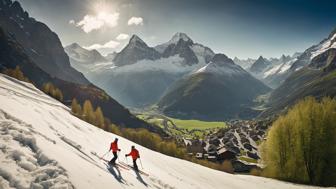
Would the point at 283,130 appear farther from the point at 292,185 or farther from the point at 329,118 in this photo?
the point at 292,185

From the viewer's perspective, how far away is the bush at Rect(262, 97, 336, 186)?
61.1 metres

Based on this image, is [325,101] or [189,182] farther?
[325,101]

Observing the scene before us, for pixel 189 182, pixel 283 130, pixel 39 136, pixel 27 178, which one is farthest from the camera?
pixel 283 130

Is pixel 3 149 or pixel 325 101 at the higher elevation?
pixel 325 101

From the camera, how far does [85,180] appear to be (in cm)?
1906

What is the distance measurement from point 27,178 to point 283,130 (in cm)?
5830

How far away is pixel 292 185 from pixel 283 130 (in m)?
13.7

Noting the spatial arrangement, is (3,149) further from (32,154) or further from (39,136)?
(39,136)

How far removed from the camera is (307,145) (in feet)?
203

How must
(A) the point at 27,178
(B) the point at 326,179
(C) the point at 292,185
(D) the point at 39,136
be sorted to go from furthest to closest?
(B) the point at 326,179 → (C) the point at 292,185 → (D) the point at 39,136 → (A) the point at 27,178

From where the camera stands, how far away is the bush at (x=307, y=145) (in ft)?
200

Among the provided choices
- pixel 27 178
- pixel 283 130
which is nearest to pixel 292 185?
pixel 283 130

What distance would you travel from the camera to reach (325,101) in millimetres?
67750

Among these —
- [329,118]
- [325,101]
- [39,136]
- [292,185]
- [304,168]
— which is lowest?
[39,136]
